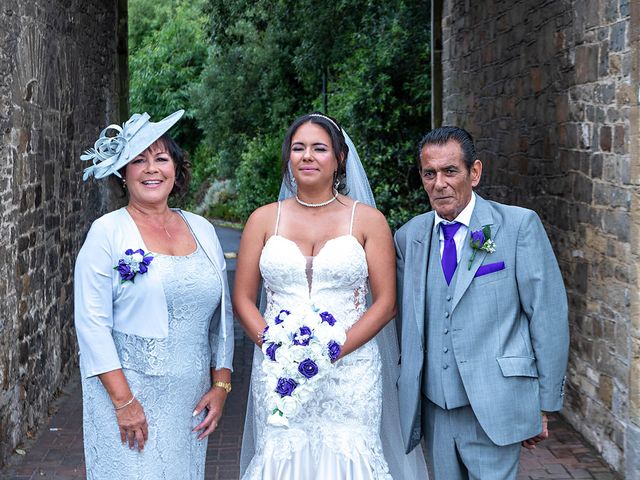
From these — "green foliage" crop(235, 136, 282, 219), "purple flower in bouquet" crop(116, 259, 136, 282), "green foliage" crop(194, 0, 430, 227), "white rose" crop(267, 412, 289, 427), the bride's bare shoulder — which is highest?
"green foliage" crop(194, 0, 430, 227)

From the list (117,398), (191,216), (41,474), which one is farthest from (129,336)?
(41,474)

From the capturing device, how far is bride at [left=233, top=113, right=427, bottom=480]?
394 cm

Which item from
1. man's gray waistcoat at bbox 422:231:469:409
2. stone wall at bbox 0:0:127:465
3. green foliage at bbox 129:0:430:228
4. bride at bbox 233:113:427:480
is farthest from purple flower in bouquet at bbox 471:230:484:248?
green foliage at bbox 129:0:430:228

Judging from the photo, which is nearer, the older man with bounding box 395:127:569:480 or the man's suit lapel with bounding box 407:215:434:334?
the older man with bounding box 395:127:569:480

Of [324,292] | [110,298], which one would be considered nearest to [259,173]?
[324,292]

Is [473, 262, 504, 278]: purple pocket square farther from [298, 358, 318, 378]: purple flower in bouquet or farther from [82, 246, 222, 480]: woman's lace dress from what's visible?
[82, 246, 222, 480]: woman's lace dress

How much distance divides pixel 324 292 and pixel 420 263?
492 mm

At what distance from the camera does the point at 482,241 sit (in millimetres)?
3557

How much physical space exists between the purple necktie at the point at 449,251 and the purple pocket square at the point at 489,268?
0.12m

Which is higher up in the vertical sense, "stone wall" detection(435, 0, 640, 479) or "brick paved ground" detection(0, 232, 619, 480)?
"stone wall" detection(435, 0, 640, 479)

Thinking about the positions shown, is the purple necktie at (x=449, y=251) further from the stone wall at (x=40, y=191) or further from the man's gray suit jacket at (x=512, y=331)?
the stone wall at (x=40, y=191)

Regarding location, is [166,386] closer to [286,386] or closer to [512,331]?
[286,386]

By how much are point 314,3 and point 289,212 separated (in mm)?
13674

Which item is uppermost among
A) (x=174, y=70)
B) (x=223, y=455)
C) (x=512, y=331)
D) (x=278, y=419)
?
(x=174, y=70)
